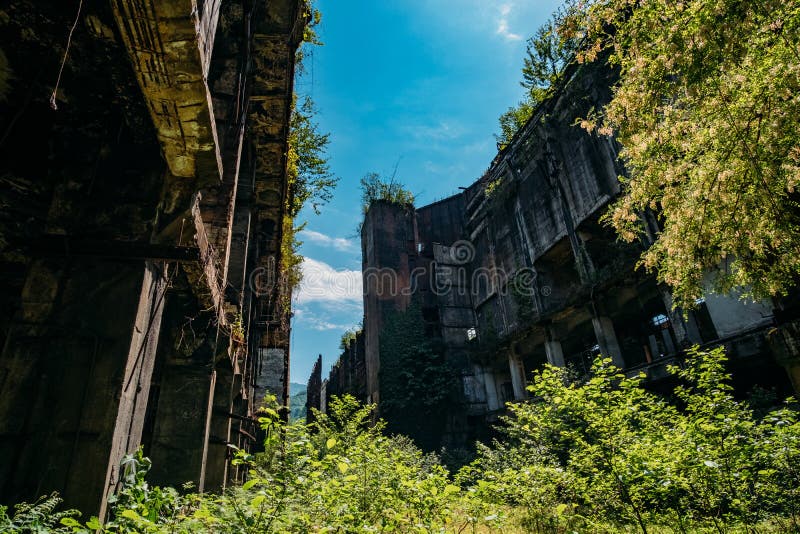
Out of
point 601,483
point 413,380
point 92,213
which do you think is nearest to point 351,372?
point 413,380

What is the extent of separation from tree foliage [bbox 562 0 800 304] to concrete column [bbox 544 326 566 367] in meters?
11.8

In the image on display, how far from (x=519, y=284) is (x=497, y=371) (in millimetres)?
5632

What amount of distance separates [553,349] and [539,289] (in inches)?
118

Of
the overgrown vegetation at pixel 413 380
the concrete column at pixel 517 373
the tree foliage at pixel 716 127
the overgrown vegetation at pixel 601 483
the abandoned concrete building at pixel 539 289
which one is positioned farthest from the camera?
the overgrown vegetation at pixel 413 380

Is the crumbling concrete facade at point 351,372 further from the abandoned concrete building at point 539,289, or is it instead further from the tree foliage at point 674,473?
the tree foliage at point 674,473

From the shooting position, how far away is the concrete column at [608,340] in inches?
589

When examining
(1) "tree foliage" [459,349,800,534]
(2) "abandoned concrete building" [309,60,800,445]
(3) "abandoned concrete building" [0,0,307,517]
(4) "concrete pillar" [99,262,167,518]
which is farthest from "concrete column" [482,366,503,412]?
(4) "concrete pillar" [99,262,167,518]

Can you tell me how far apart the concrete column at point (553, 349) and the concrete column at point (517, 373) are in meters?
2.90

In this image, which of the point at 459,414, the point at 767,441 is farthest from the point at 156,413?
the point at 459,414

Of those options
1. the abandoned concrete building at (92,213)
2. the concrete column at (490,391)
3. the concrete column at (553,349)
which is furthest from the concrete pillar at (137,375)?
the concrete column at (490,391)

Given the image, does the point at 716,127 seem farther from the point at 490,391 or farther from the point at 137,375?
the point at 490,391

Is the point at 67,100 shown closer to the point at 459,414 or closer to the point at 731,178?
the point at 731,178

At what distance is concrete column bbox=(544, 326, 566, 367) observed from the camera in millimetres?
17781

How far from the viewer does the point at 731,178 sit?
16.3 ft
